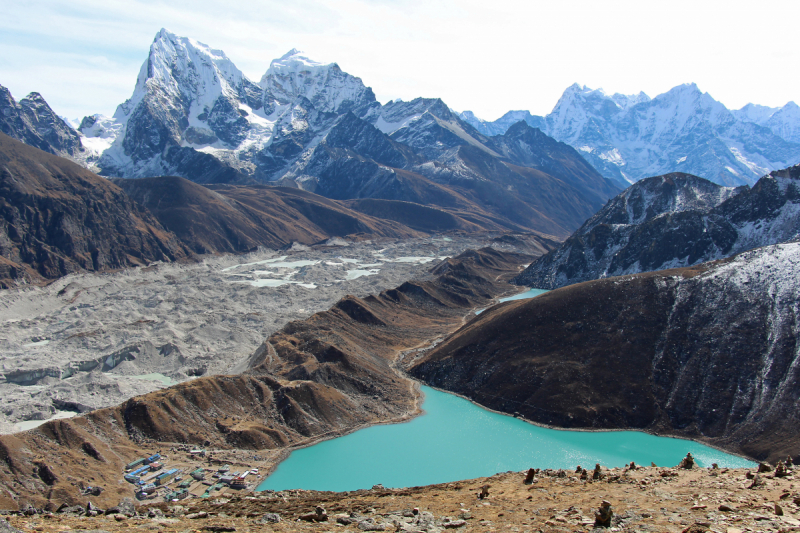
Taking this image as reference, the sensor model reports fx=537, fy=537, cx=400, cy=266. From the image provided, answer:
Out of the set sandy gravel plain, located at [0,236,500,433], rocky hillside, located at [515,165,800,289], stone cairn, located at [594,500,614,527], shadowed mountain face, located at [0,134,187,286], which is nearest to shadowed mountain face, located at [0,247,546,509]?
sandy gravel plain, located at [0,236,500,433]

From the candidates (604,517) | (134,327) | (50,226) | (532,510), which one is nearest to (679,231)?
(532,510)

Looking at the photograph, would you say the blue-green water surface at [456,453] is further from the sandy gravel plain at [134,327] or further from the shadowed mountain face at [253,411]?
the sandy gravel plain at [134,327]

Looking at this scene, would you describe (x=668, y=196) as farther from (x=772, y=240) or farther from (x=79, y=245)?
(x=79, y=245)

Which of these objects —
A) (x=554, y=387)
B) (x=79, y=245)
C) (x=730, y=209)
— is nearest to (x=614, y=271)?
(x=730, y=209)

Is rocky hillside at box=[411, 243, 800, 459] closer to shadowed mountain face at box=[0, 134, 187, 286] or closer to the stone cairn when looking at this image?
the stone cairn

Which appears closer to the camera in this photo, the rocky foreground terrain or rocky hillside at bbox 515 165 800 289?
the rocky foreground terrain

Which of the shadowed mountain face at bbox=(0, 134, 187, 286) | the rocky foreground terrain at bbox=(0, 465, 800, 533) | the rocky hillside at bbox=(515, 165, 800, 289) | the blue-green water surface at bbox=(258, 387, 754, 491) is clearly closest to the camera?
the rocky foreground terrain at bbox=(0, 465, 800, 533)
